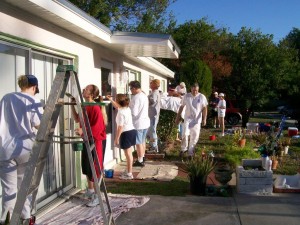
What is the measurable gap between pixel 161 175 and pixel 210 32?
86.3ft

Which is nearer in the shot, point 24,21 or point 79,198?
point 24,21

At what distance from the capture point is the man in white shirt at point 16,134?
3.90 metres

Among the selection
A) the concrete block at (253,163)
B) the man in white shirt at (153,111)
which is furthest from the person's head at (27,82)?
the man in white shirt at (153,111)

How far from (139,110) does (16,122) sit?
4279mm

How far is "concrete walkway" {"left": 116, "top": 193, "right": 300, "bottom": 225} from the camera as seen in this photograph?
495 centimetres

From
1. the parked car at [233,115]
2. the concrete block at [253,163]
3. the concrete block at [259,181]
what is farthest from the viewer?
the parked car at [233,115]

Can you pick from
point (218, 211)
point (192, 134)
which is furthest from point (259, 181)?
point (192, 134)

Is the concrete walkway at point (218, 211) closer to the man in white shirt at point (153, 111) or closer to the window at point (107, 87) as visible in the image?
the window at point (107, 87)

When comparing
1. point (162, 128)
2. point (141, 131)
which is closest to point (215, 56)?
point (162, 128)

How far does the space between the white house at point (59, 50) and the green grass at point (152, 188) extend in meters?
0.67

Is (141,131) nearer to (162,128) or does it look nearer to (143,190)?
(143,190)

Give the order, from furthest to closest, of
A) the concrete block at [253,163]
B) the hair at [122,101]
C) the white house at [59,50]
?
the hair at [122,101] → the concrete block at [253,163] → the white house at [59,50]

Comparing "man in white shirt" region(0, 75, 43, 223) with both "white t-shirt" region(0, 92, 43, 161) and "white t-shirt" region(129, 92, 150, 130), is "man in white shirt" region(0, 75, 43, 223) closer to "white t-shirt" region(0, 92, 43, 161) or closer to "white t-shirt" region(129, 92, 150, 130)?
"white t-shirt" region(0, 92, 43, 161)

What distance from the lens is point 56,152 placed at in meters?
5.81
